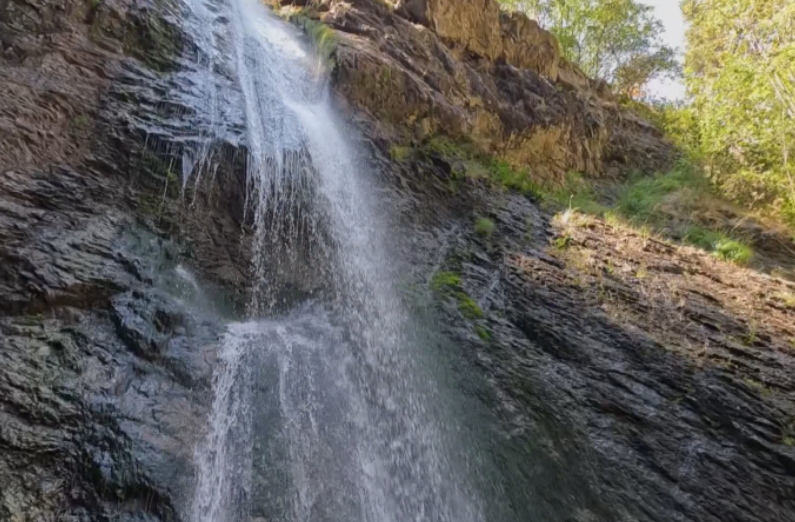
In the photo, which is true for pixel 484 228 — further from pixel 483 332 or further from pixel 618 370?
pixel 618 370

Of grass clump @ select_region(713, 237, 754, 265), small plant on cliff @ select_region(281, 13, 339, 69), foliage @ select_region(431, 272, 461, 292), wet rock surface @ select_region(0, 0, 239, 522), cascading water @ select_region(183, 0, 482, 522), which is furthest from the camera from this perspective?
small plant on cliff @ select_region(281, 13, 339, 69)

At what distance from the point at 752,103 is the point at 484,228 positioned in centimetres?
643

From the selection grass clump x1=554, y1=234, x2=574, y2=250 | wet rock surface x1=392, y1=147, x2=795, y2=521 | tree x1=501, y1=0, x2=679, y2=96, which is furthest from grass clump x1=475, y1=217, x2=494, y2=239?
tree x1=501, y1=0, x2=679, y2=96

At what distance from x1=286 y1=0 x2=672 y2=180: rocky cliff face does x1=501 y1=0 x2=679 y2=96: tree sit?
389 cm

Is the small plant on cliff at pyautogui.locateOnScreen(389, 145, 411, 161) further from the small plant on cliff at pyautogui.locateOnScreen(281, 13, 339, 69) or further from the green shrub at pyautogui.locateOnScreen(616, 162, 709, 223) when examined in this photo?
the green shrub at pyautogui.locateOnScreen(616, 162, 709, 223)

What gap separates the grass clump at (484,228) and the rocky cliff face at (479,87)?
2262 millimetres

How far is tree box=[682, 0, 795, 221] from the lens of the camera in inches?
349

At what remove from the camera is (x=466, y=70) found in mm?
12047

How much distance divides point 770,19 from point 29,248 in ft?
40.3

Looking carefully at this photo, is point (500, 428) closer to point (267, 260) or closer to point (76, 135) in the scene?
point (267, 260)

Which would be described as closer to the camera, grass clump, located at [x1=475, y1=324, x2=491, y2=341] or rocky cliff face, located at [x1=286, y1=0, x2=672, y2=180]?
grass clump, located at [x1=475, y1=324, x2=491, y2=341]

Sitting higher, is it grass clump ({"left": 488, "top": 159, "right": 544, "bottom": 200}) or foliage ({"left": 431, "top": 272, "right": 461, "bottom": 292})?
grass clump ({"left": 488, "top": 159, "right": 544, "bottom": 200})

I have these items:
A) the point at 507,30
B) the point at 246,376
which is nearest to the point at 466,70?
the point at 507,30

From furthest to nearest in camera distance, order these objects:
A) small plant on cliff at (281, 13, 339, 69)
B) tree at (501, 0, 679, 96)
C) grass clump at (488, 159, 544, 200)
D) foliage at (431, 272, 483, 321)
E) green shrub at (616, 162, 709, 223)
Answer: tree at (501, 0, 679, 96) < green shrub at (616, 162, 709, 223) < grass clump at (488, 159, 544, 200) < small plant on cliff at (281, 13, 339, 69) < foliage at (431, 272, 483, 321)
